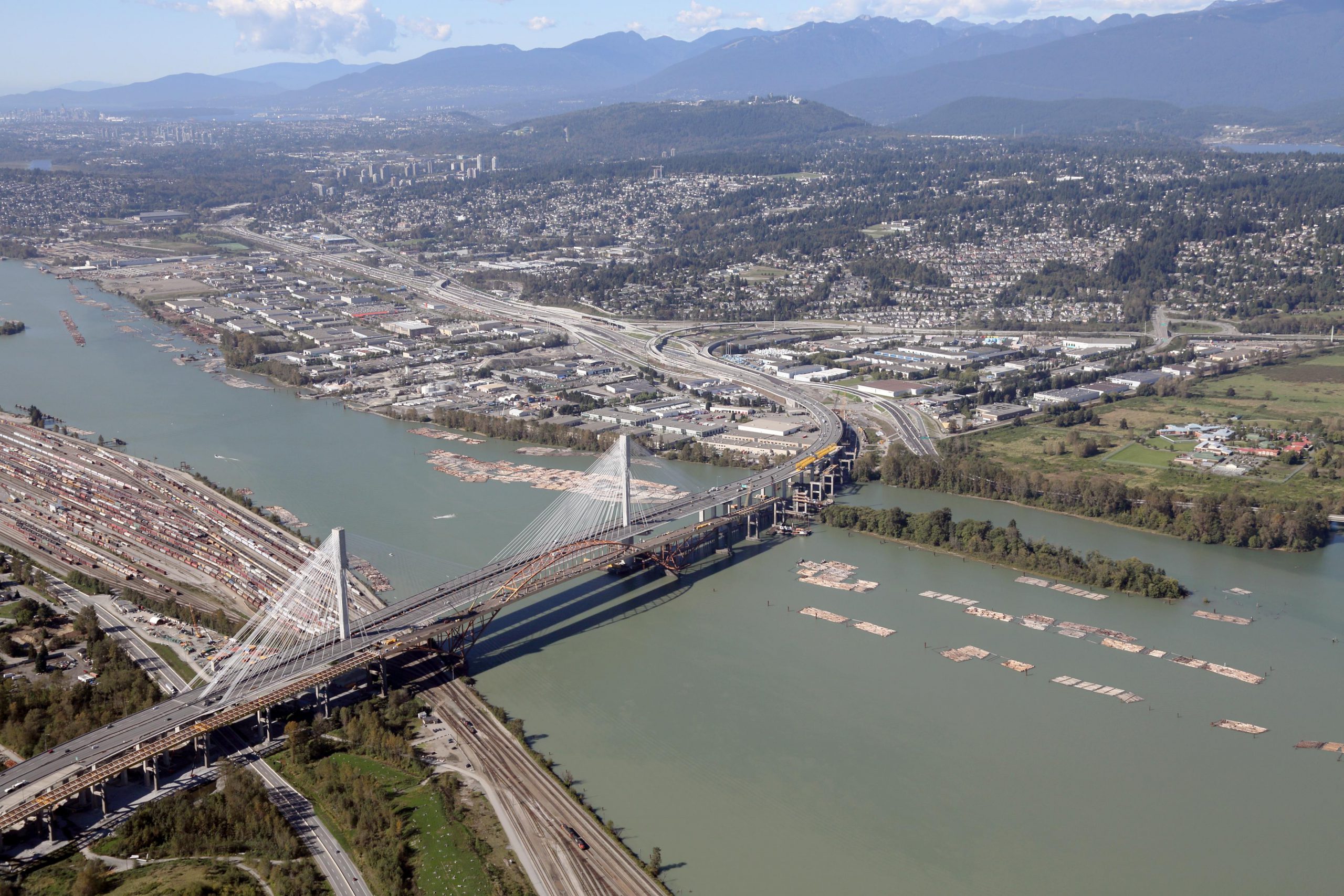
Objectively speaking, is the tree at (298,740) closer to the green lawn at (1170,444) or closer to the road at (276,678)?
the road at (276,678)

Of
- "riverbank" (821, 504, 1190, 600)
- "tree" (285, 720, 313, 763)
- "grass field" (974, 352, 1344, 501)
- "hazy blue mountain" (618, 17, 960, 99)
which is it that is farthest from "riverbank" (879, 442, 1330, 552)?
"hazy blue mountain" (618, 17, 960, 99)

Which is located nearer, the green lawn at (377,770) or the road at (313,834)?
the road at (313,834)

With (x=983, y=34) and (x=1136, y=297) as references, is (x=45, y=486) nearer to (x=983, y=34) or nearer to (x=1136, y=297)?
(x=1136, y=297)

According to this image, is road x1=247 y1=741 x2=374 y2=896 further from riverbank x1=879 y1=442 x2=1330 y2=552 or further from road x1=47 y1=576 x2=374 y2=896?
riverbank x1=879 y1=442 x2=1330 y2=552

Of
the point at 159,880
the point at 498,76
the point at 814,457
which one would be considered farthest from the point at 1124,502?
the point at 498,76

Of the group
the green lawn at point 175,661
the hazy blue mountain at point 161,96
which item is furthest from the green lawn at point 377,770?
the hazy blue mountain at point 161,96

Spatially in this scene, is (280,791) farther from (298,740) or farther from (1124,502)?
(1124,502)

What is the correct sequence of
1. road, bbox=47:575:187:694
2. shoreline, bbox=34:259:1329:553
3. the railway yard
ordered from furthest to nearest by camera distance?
1. shoreline, bbox=34:259:1329:553
2. the railway yard
3. road, bbox=47:575:187:694
